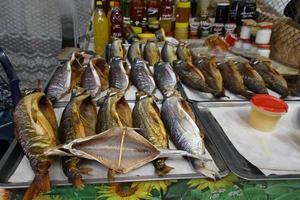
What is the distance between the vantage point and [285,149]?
3.61ft

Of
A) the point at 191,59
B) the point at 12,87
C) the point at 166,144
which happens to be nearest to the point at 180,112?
the point at 166,144

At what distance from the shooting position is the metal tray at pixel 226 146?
0.92 meters

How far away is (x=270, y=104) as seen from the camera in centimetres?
121

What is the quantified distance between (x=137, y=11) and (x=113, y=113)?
153 centimetres

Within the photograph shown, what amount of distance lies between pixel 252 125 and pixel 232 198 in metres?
0.47

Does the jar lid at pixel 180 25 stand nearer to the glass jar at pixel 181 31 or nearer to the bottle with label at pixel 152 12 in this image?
the glass jar at pixel 181 31

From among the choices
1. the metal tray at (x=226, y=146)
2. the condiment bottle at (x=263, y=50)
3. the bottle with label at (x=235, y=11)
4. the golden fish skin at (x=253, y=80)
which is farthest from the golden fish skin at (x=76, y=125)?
the bottle with label at (x=235, y=11)

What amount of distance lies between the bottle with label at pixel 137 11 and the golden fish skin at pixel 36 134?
4.79 feet

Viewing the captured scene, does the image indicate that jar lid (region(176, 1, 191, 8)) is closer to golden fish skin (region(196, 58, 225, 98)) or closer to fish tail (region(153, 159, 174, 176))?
golden fish skin (region(196, 58, 225, 98))

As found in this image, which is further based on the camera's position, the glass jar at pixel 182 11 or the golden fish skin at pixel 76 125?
the glass jar at pixel 182 11

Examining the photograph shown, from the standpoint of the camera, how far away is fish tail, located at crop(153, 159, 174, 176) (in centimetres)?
89

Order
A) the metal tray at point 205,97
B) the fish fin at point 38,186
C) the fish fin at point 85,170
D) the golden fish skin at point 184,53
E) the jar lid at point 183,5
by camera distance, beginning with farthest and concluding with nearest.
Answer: the jar lid at point 183,5 → the golden fish skin at point 184,53 → the metal tray at point 205,97 → the fish fin at point 85,170 → the fish fin at point 38,186

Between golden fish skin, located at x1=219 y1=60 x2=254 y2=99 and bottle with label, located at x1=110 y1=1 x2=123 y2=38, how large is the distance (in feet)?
2.95

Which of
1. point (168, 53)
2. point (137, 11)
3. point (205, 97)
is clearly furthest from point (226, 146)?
point (137, 11)
